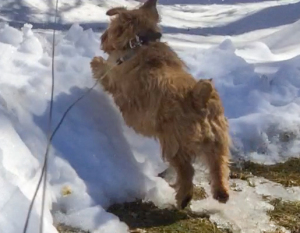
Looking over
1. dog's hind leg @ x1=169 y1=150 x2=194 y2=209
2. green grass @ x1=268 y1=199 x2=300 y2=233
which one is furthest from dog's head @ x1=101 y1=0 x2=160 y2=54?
green grass @ x1=268 y1=199 x2=300 y2=233

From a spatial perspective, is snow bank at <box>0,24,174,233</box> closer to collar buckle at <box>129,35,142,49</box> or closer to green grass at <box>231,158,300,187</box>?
collar buckle at <box>129,35,142,49</box>

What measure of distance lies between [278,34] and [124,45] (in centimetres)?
379

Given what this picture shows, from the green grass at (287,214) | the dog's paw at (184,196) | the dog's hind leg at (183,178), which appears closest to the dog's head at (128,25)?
the dog's hind leg at (183,178)

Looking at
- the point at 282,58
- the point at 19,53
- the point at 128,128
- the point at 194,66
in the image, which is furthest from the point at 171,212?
the point at 282,58

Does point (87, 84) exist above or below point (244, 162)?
above

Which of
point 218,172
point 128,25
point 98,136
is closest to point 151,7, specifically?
point 128,25

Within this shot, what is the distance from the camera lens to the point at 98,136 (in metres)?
4.23

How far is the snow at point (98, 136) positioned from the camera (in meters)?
3.57

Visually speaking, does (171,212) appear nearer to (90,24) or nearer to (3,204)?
(3,204)

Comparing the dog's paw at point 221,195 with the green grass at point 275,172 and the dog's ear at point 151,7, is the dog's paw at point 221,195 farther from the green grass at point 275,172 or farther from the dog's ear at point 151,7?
the dog's ear at point 151,7

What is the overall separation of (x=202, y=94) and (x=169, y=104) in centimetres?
23

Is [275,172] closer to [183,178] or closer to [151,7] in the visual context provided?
[183,178]

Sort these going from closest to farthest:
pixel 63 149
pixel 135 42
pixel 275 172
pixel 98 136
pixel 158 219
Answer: pixel 158 219 → pixel 63 149 → pixel 98 136 → pixel 135 42 → pixel 275 172

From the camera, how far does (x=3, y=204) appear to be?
3.20m
